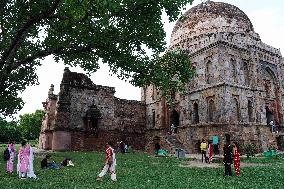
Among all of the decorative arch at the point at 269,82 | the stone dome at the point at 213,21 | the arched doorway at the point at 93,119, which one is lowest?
the arched doorway at the point at 93,119

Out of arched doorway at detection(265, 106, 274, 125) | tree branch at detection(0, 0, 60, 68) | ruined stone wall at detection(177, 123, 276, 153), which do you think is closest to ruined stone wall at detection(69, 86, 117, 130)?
ruined stone wall at detection(177, 123, 276, 153)

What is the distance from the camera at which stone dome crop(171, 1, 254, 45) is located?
33812 mm

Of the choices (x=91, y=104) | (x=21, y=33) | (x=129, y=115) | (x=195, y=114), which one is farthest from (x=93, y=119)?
(x=21, y=33)

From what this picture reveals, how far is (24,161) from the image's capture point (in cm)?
1207

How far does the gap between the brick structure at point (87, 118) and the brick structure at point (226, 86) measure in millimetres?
3791

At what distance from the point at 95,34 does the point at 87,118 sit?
755 inches

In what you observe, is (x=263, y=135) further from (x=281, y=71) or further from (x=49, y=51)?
(x=49, y=51)

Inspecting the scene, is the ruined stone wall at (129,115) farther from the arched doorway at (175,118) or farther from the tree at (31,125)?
the tree at (31,125)

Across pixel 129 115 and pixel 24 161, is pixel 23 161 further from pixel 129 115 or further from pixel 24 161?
pixel 129 115

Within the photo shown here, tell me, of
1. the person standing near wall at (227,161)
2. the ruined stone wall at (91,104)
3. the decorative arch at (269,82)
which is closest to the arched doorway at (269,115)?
the decorative arch at (269,82)

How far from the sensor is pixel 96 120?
32.1m

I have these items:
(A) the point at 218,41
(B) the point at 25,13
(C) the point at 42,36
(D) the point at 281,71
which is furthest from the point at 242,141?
(B) the point at 25,13

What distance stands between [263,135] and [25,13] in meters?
25.1

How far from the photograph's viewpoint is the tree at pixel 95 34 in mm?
11525
